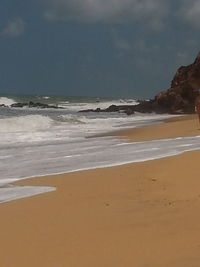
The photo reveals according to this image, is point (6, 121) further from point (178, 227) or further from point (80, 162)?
point (178, 227)

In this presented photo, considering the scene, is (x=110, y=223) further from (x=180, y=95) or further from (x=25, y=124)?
(x=180, y=95)

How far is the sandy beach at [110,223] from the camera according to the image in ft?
11.9

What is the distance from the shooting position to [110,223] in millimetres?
4461

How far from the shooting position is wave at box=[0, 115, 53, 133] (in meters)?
22.6

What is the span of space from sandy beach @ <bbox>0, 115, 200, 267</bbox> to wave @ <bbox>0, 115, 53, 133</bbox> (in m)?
16.1

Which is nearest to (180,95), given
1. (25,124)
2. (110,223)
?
(25,124)

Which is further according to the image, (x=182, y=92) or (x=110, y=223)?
(x=182, y=92)

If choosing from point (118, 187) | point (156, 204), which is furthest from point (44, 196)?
point (156, 204)

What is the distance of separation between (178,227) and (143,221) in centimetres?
39

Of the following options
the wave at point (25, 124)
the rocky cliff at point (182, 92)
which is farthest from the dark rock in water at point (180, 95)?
the wave at point (25, 124)

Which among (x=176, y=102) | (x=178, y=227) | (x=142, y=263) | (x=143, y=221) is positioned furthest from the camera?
(x=176, y=102)

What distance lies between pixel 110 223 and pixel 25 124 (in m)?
20.4

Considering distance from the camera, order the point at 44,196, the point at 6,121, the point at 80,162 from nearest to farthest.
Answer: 1. the point at 44,196
2. the point at 80,162
3. the point at 6,121

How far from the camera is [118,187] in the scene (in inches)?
241
